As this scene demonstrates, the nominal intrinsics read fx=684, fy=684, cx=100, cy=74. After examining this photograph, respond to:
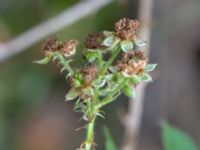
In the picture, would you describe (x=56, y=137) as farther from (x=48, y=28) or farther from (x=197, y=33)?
(x=48, y=28)

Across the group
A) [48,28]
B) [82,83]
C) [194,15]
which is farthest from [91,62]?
[194,15]

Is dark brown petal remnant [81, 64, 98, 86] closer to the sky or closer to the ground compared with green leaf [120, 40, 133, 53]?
closer to the ground

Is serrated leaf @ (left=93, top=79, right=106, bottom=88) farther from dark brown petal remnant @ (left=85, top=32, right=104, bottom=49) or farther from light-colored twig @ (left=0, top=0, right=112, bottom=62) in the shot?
light-colored twig @ (left=0, top=0, right=112, bottom=62)

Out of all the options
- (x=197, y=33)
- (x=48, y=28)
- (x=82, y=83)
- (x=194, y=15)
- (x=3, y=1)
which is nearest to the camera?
(x=82, y=83)

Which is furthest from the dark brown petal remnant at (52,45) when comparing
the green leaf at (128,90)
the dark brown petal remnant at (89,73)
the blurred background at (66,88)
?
the blurred background at (66,88)

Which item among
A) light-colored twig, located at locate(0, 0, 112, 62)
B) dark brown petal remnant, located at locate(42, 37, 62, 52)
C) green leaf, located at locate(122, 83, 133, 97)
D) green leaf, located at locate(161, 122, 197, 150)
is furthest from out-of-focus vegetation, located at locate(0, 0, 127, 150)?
green leaf, located at locate(122, 83, 133, 97)

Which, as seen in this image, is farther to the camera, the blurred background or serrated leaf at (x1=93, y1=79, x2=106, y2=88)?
the blurred background

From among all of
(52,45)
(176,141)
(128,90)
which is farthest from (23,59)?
(128,90)
